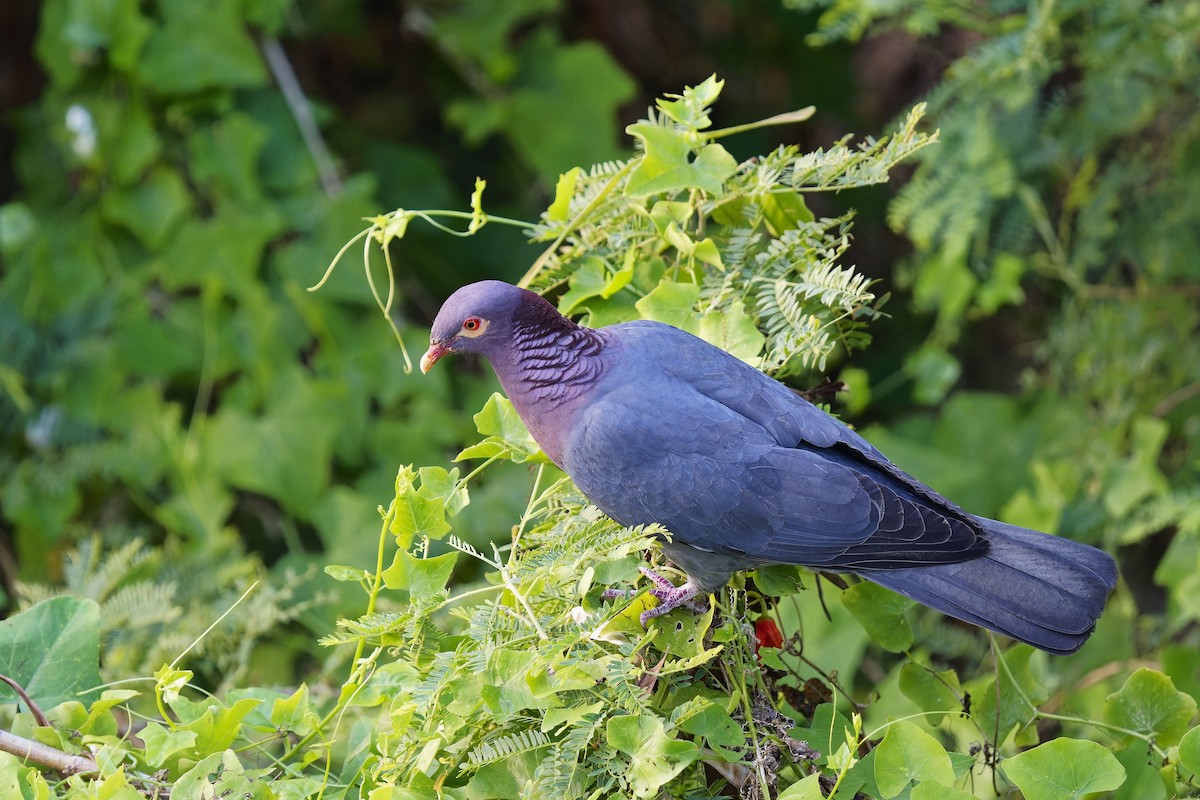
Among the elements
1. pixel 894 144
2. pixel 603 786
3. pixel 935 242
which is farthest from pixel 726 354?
pixel 935 242

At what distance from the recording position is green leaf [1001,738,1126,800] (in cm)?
117

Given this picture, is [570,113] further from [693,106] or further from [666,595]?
[666,595]

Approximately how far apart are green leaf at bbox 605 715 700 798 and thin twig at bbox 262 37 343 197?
8.27 feet

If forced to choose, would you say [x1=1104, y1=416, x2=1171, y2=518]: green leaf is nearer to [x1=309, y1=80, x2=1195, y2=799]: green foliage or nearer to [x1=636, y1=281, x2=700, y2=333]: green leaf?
[x1=309, y1=80, x2=1195, y2=799]: green foliage

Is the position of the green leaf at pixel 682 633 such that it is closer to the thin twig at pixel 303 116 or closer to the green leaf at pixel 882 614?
the green leaf at pixel 882 614

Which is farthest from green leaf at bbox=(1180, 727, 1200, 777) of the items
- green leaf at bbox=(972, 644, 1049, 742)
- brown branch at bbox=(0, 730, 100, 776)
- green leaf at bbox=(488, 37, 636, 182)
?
green leaf at bbox=(488, 37, 636, 182)

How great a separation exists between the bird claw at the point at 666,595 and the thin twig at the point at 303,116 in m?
2.26

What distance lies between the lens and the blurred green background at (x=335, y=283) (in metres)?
2.92

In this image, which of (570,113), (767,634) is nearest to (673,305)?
(767,634)

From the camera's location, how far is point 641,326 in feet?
5.06

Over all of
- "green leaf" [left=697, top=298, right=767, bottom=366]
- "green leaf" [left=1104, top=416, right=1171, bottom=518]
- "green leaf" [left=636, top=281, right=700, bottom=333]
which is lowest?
"green leaf" [left=1104, top=416, right=1171, bottom=518]

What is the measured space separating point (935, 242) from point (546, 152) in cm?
123

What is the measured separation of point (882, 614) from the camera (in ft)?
4.71

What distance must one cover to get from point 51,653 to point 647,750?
0.79 meters
